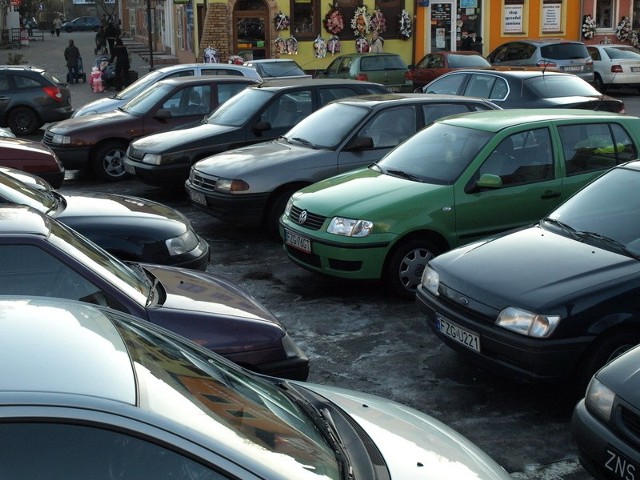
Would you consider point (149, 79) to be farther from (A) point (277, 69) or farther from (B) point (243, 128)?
(B) point (243, 128)

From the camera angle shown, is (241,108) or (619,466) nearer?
(619,466)

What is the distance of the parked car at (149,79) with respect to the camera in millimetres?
17219

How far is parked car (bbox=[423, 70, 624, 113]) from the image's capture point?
1554 centimetres

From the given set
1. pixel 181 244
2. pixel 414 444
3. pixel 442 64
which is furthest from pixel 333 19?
pixel 414 444

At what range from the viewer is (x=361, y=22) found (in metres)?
32.6

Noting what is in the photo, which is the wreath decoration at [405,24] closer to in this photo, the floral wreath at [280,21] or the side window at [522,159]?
the floral wreath at [280,21]

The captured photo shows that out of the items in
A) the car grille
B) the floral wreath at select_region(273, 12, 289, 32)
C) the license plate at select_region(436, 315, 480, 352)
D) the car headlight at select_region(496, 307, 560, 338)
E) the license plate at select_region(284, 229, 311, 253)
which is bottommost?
the license plate at select_region(436, 315, 480, 352)

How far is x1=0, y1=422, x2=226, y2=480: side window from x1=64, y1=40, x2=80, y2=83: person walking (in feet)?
103

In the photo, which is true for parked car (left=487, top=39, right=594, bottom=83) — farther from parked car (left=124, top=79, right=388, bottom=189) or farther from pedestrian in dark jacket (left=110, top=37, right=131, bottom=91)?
parked car (left=124, top=79, right=388, bottom=189)

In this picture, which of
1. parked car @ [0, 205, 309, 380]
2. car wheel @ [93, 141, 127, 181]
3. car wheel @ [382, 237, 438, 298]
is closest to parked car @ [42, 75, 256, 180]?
car wheel @ [93, 141, 127, 181]

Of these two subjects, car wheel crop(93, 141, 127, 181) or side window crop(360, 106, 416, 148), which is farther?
car wheel crop(93, 141, 127, 181)

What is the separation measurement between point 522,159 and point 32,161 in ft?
20.8

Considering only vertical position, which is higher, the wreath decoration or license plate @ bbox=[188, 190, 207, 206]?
the wreath decoration

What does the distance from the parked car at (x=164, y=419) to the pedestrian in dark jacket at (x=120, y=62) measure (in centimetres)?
2653
